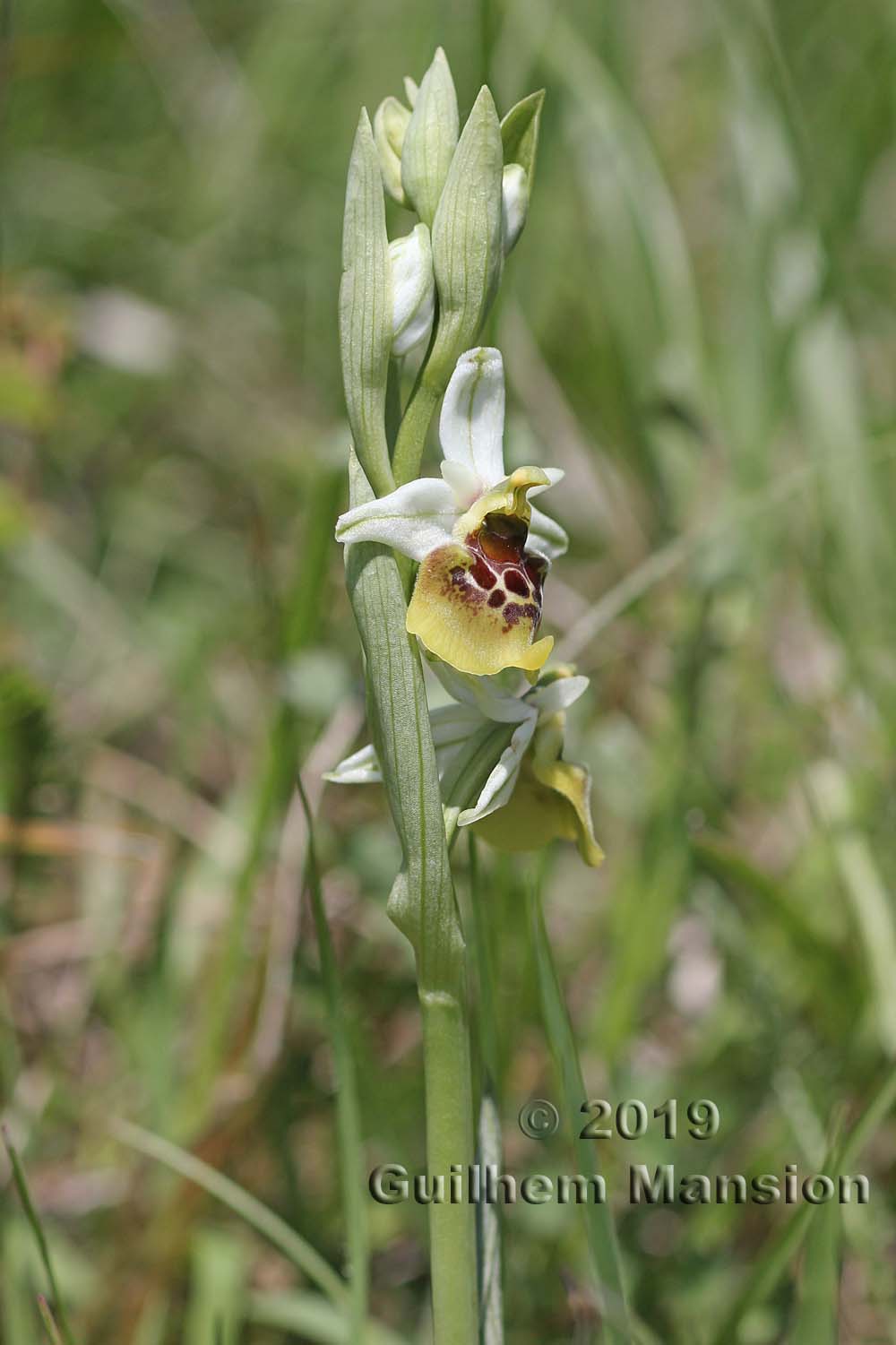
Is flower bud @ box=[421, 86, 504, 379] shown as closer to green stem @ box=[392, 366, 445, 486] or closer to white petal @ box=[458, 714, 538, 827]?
green stem @ box=[392, 366, 445, 486]

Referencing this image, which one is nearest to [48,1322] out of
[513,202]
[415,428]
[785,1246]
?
[785,1246]

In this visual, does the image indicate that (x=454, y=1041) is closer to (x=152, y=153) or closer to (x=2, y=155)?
(x=2, y=155)

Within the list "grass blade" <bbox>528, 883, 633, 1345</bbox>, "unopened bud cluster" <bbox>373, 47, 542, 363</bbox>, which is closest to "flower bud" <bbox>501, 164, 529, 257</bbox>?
"unopened bud cluster" <bbox>373, 47, 542, 363</bbox>

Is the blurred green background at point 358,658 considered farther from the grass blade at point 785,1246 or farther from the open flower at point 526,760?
the open flower at point 526,760

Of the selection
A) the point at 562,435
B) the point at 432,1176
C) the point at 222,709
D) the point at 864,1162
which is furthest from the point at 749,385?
the point at 432,1176

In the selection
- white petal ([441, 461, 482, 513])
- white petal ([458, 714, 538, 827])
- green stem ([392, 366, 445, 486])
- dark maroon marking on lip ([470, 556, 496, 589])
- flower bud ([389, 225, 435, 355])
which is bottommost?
white petal ([458, 714, 538, 827])
